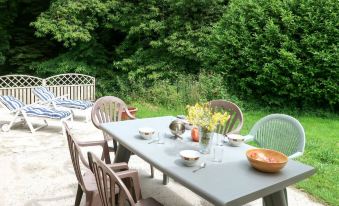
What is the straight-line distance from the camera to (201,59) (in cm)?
901

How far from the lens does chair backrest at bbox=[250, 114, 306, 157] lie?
2.91 m

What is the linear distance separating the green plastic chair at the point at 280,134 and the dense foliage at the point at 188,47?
4.55 m

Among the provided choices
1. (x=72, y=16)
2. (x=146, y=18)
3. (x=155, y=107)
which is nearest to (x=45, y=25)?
(x=72, y=16)

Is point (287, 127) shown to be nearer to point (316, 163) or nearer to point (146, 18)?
point (316, 163)

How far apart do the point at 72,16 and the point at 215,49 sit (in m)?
4.46

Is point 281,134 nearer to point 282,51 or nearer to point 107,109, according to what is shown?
point 107,109

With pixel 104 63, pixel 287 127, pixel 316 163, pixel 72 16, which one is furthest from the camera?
pixel 104 63

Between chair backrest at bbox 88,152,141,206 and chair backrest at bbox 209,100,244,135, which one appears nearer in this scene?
chair backrest at bbox 88,152,141,206

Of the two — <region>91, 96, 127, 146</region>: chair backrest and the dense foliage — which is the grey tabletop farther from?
the dense foliage

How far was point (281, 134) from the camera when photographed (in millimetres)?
Answer: 3051

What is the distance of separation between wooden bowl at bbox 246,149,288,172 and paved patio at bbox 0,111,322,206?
101cm

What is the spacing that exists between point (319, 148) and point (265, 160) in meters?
3.15

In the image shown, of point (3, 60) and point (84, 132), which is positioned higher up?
point (3, 60)

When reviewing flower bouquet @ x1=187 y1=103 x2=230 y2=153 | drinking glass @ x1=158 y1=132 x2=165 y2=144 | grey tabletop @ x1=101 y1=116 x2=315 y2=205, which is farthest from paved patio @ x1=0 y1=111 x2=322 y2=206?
flower bouquet @ x1=187 y1=103 x2=230 y2=153
